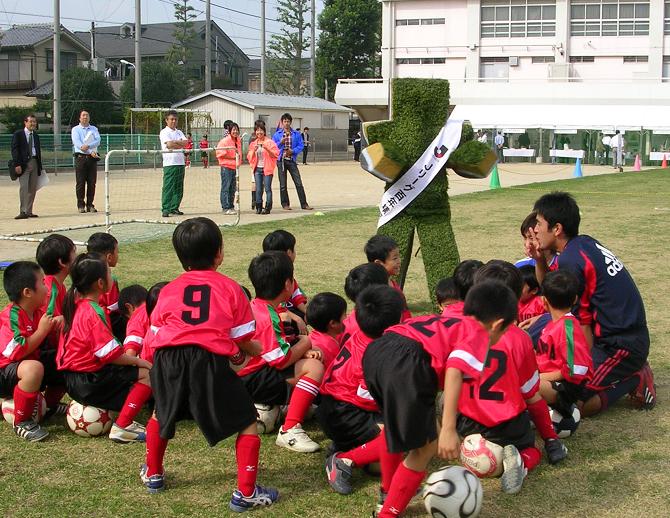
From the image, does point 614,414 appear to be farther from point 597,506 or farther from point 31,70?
point 31,70

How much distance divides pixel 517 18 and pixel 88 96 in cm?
2861

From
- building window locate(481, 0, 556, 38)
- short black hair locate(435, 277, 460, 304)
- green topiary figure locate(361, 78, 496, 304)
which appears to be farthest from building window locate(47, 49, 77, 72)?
short black hair locate(435, 277, 460, 304)

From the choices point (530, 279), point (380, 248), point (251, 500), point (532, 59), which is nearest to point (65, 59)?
point (532, 59)

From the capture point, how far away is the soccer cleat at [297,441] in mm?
4723

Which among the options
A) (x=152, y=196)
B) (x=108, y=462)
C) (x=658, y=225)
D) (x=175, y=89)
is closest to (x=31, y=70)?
(x=175, y=89)

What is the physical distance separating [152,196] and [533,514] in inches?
737

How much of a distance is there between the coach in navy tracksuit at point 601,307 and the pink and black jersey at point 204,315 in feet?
6.95

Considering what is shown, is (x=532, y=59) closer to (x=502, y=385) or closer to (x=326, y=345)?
(x=326, y=345)

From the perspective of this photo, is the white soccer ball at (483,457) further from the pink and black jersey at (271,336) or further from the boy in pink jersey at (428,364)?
the pink and black jersey at (271,336)

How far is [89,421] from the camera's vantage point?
4.95 metres

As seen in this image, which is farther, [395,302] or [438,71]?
[438,71]

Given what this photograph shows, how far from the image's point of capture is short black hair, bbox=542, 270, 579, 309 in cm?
492

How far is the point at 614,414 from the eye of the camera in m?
5.32

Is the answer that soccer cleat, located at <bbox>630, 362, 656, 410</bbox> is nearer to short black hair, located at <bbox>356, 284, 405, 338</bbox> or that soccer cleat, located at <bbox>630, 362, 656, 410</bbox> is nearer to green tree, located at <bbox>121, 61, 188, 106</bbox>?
short black hair, located at <bbox>356, 284, 405, 338</bbox>
